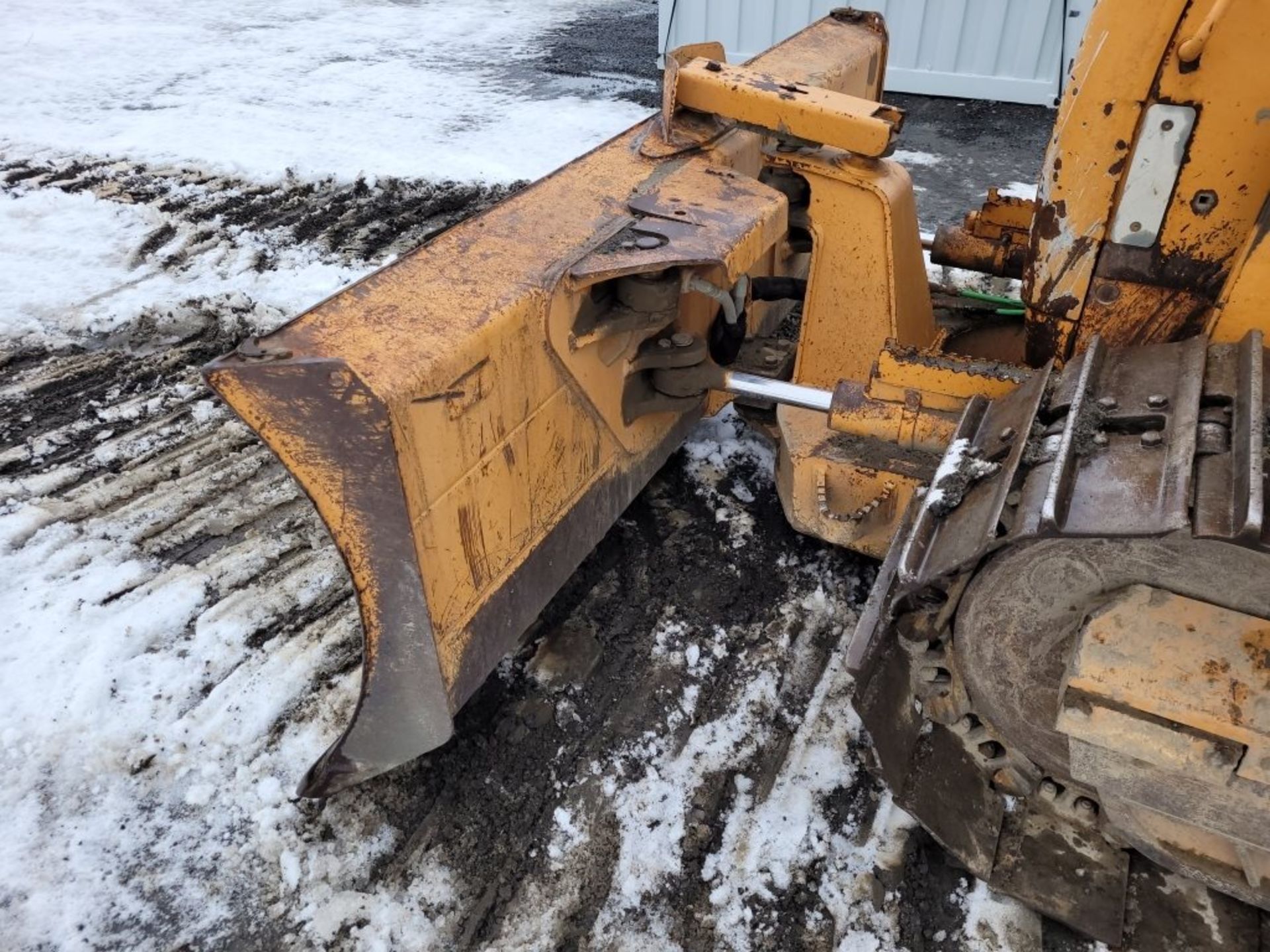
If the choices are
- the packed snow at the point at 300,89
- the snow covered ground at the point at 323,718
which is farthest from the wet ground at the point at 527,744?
the packed snow at the point at 300,89

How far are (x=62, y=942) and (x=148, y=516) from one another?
1379mm

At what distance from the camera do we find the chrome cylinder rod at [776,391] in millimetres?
2396

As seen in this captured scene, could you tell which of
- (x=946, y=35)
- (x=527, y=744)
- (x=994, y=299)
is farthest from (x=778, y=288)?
(x=946, y=35)

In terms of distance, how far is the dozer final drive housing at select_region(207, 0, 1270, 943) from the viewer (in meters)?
1.49

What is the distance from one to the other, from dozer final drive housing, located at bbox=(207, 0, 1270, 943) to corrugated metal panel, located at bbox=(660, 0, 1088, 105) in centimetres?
489

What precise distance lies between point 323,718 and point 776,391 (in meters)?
1.41

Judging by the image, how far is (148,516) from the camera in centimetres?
284

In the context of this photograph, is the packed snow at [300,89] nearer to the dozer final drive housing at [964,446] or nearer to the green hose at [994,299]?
the green hose at [994,299]

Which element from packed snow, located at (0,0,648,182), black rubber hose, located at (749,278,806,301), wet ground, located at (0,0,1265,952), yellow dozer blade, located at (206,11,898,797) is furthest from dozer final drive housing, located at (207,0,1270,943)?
packed snow, located at (0,0,648,182)

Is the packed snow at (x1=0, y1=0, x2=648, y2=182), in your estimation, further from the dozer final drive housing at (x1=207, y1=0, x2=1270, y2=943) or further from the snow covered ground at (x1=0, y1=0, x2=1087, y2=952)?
the dozer final drive housing at (x1=207, y1=0, x2=1270, y2=943)

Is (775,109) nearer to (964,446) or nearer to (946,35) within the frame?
(964,446)

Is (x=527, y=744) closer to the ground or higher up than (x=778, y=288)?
closer to the ground

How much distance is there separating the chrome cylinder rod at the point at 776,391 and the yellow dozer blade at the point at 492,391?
0.14 meters

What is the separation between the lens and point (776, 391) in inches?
95.8
